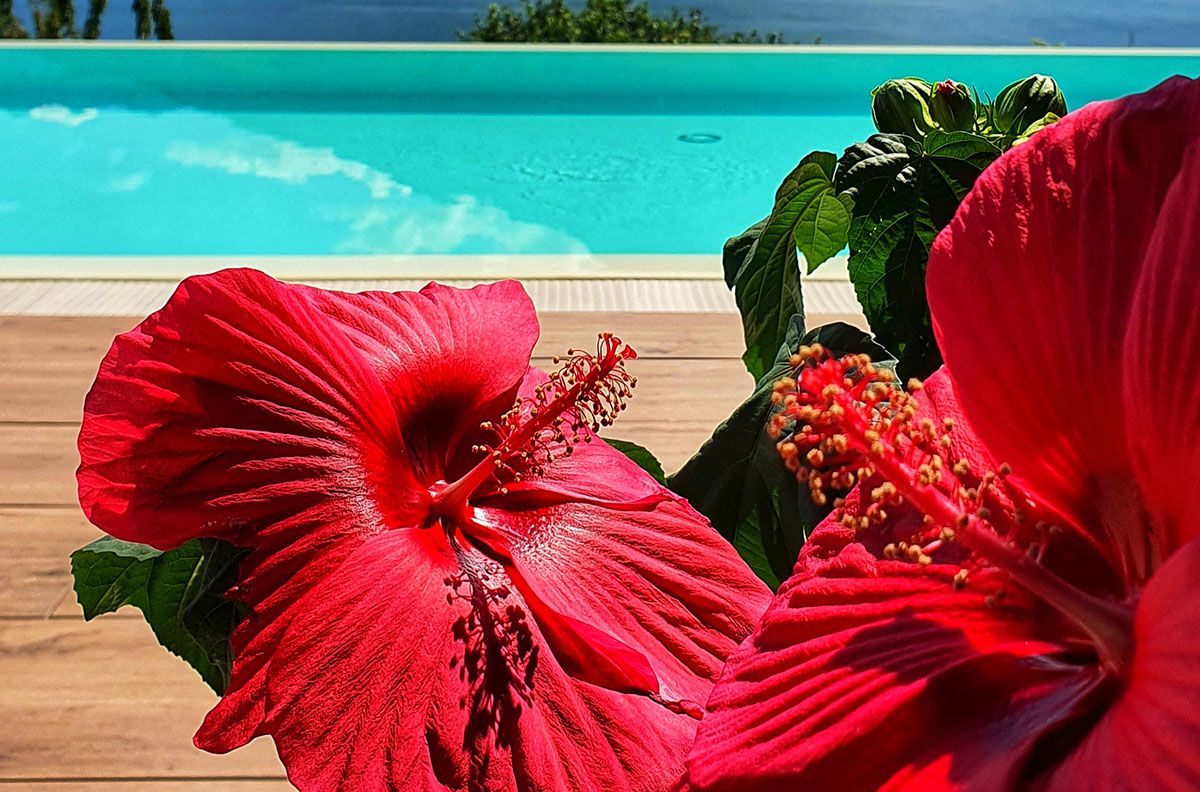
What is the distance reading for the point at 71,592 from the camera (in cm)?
140

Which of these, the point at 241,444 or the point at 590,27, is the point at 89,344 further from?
the point at 590,27

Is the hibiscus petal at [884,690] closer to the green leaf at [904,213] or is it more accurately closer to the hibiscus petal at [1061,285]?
the hibiscus petal at [1061,285]

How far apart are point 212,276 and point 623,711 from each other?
0.36 ft

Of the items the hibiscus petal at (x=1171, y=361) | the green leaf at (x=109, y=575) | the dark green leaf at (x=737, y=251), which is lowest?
the green leaf at (x=109, y=575)

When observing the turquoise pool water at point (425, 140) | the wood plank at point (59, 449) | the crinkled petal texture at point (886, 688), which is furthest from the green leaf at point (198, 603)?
the turquoise pool water at point (425, 140)

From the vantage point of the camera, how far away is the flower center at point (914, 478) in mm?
181

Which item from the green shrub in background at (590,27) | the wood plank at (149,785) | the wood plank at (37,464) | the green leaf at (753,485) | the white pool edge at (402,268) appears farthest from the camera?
the green shrub in background at (590,27)

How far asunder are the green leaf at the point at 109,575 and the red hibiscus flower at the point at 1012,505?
169mm

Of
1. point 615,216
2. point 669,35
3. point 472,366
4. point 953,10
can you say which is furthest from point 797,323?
point 953,10

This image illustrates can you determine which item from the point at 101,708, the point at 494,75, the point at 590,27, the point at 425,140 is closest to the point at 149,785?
the point at 101,708

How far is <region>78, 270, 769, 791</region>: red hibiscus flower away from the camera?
0.63 ft

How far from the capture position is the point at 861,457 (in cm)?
21

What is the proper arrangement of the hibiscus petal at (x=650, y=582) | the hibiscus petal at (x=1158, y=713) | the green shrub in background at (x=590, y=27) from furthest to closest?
1. the green shrub in background at (x=590, y=27)
2. the hibiscus petal at (x=650, y=582)
3. the hibiscus petal at (x=1158, y=713)

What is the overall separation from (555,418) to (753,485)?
93mm
